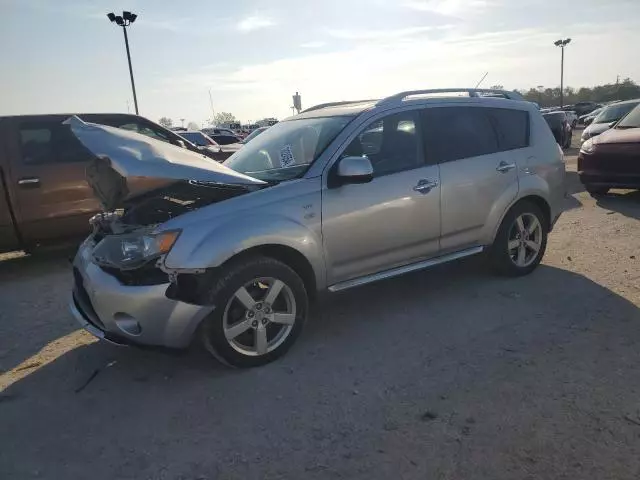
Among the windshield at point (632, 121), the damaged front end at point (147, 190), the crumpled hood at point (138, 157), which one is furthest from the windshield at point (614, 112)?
the crumpled hood at point (138, 157)

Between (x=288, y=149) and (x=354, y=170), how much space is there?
83 cm

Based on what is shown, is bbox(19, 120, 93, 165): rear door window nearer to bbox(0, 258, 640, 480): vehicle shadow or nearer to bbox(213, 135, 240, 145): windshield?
bbox(0, 258, 640, 480): vehicle shadow

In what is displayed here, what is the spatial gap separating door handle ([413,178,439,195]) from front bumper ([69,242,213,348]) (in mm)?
1960

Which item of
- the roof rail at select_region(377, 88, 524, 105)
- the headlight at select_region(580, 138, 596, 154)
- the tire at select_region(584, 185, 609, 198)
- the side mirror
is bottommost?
the tire at select_region(584, 185, 609, 198)

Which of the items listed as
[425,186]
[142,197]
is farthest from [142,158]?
[425,186]

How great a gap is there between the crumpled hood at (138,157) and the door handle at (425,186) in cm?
148

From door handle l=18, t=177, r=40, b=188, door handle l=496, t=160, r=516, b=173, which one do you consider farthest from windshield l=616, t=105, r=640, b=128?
door handle l=18, t=177, r=40, b=188

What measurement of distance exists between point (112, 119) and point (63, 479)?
5467 mm

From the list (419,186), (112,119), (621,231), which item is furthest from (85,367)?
(621,231)

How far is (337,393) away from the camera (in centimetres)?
321

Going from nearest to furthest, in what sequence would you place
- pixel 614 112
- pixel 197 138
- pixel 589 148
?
pixel 589 148
pixel 614 112
pixel 197 138

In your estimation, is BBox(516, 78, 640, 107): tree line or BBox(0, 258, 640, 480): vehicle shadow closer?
BBox(0, 258, 640, 480): vehicle shadow

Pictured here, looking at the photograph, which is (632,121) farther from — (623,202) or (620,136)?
(623,202)

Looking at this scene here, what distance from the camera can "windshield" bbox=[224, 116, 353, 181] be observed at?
4004 mm
